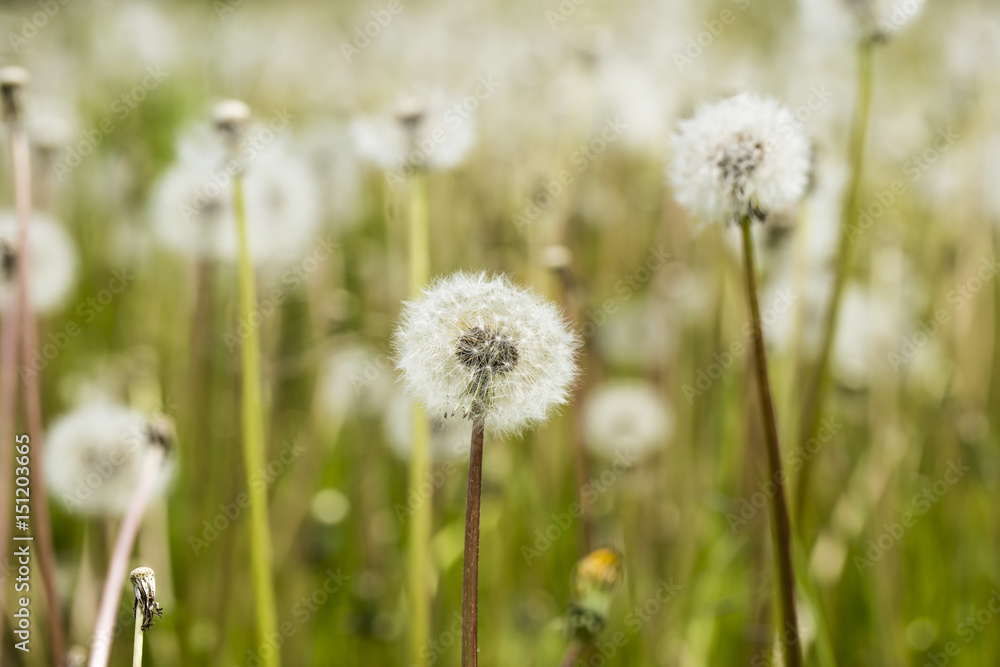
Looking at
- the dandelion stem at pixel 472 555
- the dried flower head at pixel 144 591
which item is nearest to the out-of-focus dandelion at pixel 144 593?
the dried flower head at pixel 144 591

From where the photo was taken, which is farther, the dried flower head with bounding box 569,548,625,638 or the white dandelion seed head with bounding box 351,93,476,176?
the white dandelion seed head with bounding box 351,93,476,176

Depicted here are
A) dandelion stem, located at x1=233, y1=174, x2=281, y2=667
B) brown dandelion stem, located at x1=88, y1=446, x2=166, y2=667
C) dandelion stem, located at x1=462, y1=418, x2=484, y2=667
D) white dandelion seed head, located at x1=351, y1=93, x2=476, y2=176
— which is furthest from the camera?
white dandelion seed head, located at x1=351, y1=93, x2=476, y2=176

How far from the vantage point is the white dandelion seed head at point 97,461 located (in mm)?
1189

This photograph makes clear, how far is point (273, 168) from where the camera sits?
5.75 ft

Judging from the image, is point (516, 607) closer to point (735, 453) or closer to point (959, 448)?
point (735, 453)

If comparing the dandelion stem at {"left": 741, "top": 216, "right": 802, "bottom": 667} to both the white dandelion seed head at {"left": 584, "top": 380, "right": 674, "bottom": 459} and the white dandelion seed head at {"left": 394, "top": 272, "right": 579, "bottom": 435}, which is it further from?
the white dandelion seed head at {"left": 584, "top": 380, "right": 674, "bottom": 459}

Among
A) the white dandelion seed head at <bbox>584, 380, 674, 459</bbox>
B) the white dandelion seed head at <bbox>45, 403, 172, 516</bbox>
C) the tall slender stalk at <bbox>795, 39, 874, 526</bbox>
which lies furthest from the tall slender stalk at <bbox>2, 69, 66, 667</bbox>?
the white dandelion seed head at <bbox>584, 380, 674, 459</bbox>

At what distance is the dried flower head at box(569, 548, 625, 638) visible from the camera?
79cm

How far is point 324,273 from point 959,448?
155cm

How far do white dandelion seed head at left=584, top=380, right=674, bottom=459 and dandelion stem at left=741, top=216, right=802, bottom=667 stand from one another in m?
1.04

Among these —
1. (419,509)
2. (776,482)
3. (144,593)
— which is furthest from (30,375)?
(776,482)

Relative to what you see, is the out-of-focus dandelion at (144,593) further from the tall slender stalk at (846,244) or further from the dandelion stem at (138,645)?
the tall slender stalk at (846,244)

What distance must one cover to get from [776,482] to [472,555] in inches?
11.9

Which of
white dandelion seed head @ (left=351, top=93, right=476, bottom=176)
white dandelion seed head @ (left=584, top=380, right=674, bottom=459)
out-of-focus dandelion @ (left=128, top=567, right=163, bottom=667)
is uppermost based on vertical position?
white dandelion seed head @ (left=351, top=93, right=476, bottom=176)
